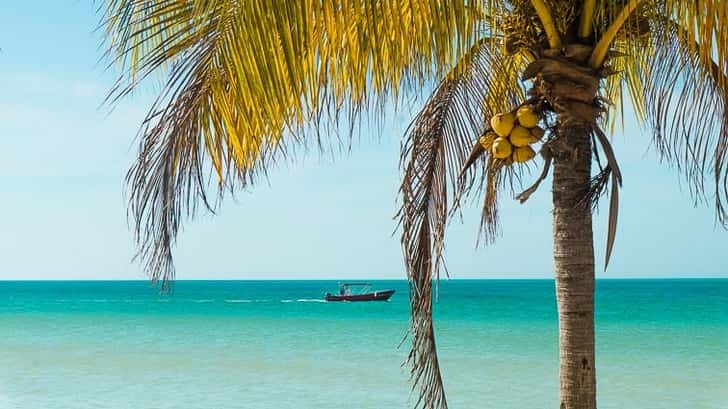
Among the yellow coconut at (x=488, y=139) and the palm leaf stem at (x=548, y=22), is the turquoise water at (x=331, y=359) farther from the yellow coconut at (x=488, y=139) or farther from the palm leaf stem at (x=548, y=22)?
the palm leaf stem at (x=548, y=22)

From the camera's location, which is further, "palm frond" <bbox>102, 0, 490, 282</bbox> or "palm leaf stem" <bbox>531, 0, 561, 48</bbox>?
"palm leaf stem" <bbox>531, 0, 561, 48</bbox>

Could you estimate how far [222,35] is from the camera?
8.63 feet

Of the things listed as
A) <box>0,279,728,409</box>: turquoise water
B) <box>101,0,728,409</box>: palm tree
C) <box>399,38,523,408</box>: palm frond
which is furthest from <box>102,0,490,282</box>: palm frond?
<box>0,279,728,409</box>: turquoise water

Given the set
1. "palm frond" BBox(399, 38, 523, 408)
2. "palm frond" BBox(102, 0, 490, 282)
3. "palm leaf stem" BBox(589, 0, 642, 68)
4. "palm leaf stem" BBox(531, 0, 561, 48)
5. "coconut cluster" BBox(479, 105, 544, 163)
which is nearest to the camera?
"palm frond" BBox(102, 0, 490, 282)

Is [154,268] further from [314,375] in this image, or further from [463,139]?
[314,375]

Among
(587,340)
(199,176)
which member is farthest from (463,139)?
(199,176)

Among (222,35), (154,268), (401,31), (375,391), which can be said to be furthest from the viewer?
(375,391)

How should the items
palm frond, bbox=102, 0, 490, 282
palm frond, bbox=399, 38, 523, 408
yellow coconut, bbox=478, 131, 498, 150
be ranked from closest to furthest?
1. palm frond, bbox=102, 0, 490, 282
2. yellow coconut, bbox=478, 131, 498, 150
3. palm frond, bbox=399, 38, 523, 408

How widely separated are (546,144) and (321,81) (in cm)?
94

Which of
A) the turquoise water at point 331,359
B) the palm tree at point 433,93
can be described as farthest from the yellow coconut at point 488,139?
the turquoise water at point 331,359

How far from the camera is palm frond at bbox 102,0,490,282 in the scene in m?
2.54

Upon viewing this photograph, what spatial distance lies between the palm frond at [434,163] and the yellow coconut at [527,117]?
2.69 feet

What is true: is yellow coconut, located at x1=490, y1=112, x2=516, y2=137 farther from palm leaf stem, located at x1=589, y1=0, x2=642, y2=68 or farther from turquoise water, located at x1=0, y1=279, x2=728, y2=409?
turquoise water, located at x1=0, y1=279, x2=728, y2=409

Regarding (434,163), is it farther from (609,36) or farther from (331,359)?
(331,359)
